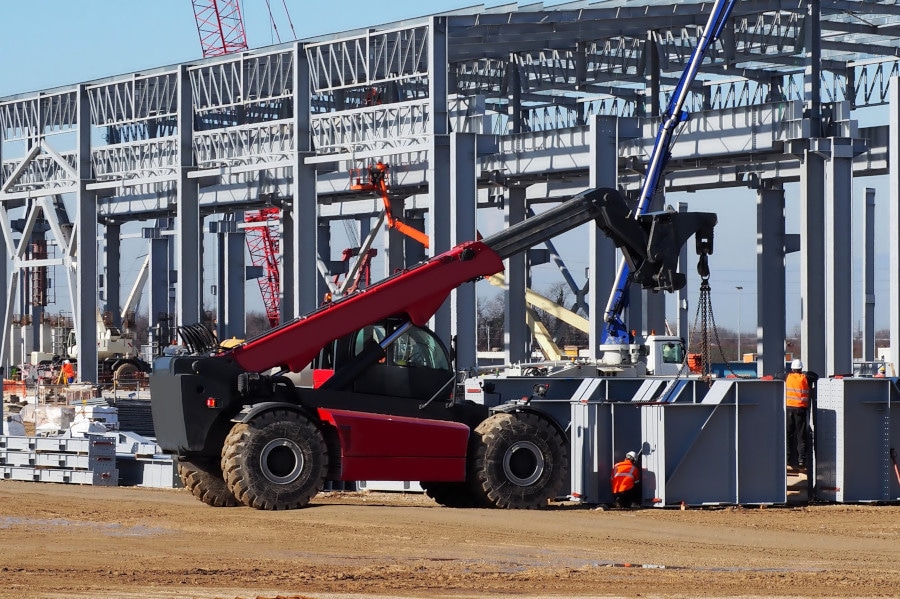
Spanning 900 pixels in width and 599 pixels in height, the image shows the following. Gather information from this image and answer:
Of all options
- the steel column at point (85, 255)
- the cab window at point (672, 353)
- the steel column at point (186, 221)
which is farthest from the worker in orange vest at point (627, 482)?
the steel column at point (85, 255)

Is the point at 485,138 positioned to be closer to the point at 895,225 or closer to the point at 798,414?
the point at 895,225

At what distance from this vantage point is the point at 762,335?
45.2m

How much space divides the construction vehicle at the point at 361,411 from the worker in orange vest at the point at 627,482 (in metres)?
1.02

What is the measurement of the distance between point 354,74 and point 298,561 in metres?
26.8

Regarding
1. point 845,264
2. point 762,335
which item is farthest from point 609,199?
point 762,335

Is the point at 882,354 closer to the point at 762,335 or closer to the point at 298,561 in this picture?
the point at 762,335

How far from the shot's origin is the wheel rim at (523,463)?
1767 cm

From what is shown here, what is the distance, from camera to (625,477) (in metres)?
18.6

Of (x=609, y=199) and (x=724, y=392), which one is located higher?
(x=609, y=199)

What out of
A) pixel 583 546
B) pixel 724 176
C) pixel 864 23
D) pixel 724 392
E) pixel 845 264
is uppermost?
pixel 864 23

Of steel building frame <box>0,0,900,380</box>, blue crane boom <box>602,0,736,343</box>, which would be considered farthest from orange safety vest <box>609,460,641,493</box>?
steel building frame <box>0,0,900,380</box>

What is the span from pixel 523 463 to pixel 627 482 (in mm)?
1637

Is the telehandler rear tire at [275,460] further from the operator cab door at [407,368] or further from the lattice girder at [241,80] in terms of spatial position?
the lattice girder at [241,80]

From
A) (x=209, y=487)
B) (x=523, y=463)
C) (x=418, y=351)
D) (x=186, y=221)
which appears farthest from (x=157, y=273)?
(x=523, y=463)
